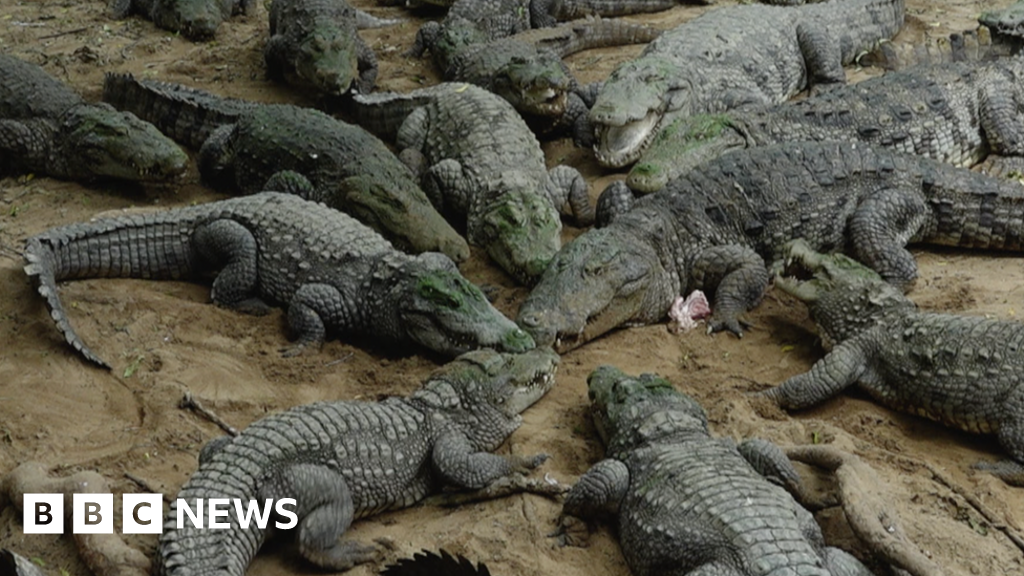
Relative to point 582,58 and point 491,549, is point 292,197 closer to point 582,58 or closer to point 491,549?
point 491,549

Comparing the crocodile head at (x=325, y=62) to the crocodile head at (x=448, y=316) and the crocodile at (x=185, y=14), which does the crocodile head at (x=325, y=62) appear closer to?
the crocodile at (x=185, y=14)

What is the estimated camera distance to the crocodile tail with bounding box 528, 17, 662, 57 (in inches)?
415

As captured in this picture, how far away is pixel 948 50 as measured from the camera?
9570mm

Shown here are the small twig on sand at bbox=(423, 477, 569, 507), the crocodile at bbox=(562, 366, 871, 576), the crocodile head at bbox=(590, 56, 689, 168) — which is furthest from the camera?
the crocodile head at bbox=(590, 56, 689, 168)

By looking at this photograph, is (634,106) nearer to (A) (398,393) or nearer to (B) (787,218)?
(B) (787,218)

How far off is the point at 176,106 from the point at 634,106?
305cm

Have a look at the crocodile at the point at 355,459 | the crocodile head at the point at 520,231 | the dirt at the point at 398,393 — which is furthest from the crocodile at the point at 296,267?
the crocodile at the point at 355,459

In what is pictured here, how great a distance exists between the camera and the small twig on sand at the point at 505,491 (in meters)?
5.42

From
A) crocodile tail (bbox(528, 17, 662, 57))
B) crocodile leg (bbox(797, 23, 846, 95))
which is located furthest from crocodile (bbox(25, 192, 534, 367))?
crocodile leg (bbox(797, 23, 846, 95))

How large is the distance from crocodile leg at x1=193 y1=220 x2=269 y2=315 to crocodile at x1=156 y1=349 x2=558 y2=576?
1.51 m

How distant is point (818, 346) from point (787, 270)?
1.91 ft

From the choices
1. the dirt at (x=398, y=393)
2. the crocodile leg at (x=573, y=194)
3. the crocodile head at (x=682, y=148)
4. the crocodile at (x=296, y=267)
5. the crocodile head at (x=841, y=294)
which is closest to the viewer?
the dirt at (x=398, y=393)

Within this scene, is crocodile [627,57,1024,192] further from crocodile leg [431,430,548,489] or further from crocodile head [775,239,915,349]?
crocodile leg [431,430,548,489]

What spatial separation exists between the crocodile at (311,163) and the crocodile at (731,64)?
154 centimetres
